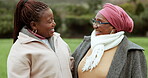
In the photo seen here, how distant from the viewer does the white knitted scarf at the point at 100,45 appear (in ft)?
10.7

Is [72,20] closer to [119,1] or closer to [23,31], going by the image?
[119,1]

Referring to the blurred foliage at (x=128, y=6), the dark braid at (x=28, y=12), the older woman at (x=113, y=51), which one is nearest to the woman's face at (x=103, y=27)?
the older woman at (x=113, y=51)

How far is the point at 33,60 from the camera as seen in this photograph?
3.04 m

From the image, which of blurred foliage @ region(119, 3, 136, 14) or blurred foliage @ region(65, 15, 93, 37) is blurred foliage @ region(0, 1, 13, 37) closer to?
blurred foliage @ region(65, 15, 93, 37)

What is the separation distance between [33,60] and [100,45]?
2.32ft

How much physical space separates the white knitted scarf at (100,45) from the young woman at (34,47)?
0.84 feet

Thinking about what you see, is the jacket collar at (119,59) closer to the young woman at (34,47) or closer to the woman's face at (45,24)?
the young woman at (34,47)

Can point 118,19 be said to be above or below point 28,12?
below

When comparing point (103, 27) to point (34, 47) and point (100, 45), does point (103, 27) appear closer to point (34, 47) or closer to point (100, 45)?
point (100, 45)

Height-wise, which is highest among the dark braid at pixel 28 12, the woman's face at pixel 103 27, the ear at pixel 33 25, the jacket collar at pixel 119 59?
the dark braid at pixel 28 12

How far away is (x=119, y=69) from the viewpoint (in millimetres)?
3186

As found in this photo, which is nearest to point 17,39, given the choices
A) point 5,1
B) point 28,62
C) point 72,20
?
point 28,62

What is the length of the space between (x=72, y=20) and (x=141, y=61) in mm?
23356

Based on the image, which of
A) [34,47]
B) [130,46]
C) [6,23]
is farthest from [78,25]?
Result: [34,47]
